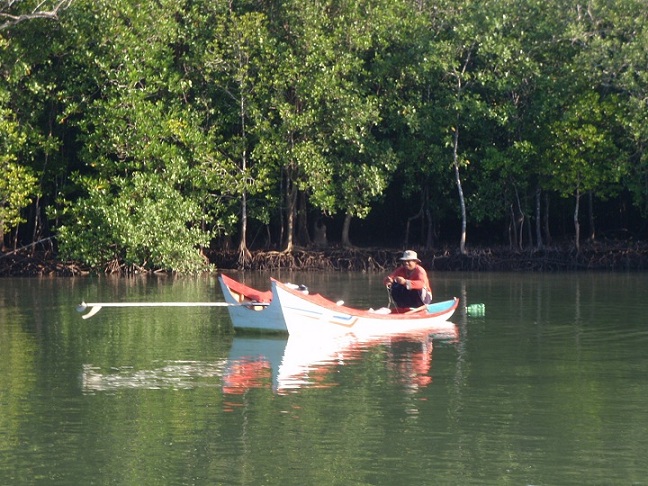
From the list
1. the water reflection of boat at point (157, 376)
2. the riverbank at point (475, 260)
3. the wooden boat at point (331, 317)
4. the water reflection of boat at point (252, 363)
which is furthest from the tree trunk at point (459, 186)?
the water reflection of boat at point (157, 376)

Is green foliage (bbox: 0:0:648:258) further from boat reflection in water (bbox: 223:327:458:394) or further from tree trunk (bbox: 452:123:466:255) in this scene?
boat reflection in water (bbox: 223:327:458:394)

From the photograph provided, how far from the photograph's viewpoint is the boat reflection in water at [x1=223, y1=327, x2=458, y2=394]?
14.7 m

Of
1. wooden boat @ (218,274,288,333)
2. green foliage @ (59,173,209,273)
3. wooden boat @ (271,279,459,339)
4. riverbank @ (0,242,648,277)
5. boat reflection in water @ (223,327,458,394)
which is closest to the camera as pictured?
boat reflection in water @ (223,327,458,394)

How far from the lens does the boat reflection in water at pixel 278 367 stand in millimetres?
14484

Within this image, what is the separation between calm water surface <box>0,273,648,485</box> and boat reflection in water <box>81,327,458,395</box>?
4cm

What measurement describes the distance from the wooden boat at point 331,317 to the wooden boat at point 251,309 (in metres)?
0.21

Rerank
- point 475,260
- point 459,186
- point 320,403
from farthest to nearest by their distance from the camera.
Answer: point 459,186 → point 475,260 → point 320,403

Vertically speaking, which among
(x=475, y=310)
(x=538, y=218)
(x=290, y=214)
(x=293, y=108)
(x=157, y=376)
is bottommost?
(x=157, y=376)

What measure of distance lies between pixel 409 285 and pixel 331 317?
1931mm

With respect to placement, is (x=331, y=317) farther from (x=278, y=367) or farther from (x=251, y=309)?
(x=278, y=367)

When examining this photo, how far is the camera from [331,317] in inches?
745

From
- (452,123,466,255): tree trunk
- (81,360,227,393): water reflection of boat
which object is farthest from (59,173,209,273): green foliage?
(81,360,227,393): water reflection of boat

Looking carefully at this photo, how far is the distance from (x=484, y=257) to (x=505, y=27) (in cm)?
690

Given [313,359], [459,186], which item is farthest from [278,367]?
[459,186]
